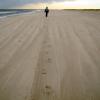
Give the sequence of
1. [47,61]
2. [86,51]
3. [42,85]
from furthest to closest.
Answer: [86,51] < [47,61] < [42,85]

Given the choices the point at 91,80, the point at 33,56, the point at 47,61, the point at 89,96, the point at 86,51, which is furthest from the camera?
the point at 86,51

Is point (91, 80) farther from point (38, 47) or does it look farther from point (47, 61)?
point (38, 47)

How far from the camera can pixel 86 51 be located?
7.12m

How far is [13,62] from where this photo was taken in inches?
232

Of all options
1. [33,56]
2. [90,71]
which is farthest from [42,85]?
[33,56]

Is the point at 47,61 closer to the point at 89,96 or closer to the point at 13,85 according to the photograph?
the point at 13,85

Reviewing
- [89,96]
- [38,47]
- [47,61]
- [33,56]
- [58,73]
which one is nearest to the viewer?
[89,96]

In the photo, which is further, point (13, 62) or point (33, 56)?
point (33, 56)

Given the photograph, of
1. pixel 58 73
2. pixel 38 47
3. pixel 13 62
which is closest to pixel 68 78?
pixel 58 73

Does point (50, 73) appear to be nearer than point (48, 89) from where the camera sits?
No

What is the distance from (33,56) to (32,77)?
1919 mm

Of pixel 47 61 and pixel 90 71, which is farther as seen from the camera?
pixel 47 61

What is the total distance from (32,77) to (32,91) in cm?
74

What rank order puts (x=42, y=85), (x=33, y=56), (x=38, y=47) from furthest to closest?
(x=38, y=47), (x=33, y=56), (x=42, y=85)
